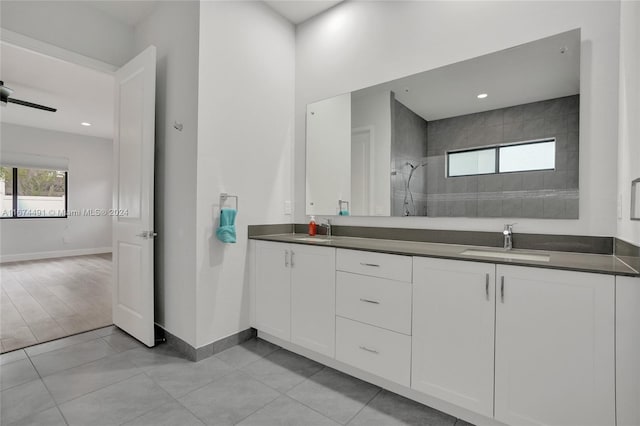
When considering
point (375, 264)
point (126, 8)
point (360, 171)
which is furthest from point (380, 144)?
point (126, 8)

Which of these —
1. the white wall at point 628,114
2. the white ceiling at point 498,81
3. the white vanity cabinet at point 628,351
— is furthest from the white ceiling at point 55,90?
the white vanity cabinet at point 628,351

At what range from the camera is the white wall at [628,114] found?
1226 mm

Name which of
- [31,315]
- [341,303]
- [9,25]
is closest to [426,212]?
[341,303]

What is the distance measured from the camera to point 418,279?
65.3 inches

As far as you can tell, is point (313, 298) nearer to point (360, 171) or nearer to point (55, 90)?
point (360, 171)

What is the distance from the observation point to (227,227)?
7.45ft

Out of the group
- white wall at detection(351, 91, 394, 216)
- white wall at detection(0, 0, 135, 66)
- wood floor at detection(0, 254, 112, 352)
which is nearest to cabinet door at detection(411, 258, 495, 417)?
white wall at detection(351, 91, 394, 216)

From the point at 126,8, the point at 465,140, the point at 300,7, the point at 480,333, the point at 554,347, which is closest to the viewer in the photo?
the point at 554,347

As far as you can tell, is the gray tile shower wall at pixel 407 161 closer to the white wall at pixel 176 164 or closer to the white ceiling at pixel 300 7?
the white ceiling at pixel 300 7

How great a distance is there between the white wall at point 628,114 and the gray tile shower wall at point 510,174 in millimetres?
218

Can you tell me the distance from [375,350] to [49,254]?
302 inches

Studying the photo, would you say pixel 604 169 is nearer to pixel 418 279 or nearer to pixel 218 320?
pixel 418 279

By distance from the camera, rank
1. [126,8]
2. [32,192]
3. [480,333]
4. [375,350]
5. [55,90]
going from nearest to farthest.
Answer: [480,333], [375,350], [126,8], [55,90], [32,192]

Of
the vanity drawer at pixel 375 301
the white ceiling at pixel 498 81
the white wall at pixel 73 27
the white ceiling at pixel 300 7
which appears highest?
the white ceiling at pixel 300 7
